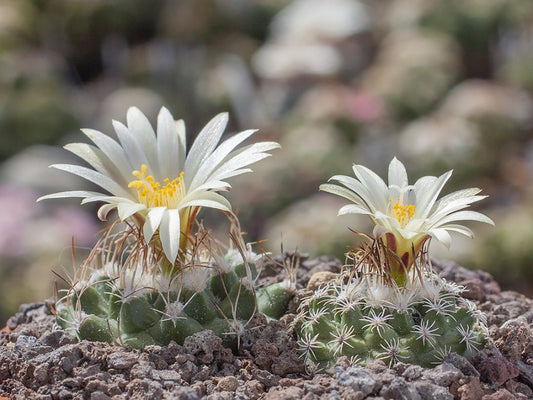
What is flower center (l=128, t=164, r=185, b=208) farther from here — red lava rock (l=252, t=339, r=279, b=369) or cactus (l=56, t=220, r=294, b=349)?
red lava rock (l=252, t=339, r=279, b=369)

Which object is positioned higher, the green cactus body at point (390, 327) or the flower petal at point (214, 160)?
the flower petal at point (214, 160)

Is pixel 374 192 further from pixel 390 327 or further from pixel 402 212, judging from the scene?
pixel 390 327

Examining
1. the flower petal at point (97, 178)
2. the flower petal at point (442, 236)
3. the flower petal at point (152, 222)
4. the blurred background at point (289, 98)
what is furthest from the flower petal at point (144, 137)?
the blurred background at point (289, 98)

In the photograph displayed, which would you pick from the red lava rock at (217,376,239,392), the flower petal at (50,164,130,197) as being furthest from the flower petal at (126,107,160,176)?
the red lava rock at (217,376,239,392)

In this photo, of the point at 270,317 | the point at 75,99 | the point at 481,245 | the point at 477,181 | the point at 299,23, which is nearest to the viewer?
the point at 270,317

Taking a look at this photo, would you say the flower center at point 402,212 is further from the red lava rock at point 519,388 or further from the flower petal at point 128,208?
the flower petal at point 128,208

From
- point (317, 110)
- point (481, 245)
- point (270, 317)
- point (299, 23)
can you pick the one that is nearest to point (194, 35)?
point (299, 23)

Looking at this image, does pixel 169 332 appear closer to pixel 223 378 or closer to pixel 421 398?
pixel 223 378
